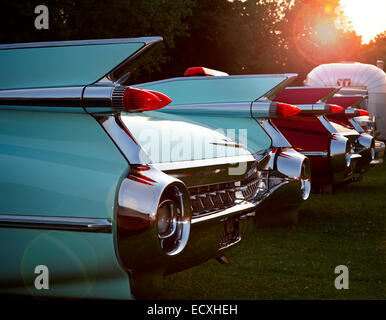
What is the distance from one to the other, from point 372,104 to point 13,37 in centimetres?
1181

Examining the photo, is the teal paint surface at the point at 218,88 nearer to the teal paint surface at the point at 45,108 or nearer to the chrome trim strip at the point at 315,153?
the chrome trim strip at the point at 315,153

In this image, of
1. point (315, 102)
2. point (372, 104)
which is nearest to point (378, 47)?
point (372, 104)

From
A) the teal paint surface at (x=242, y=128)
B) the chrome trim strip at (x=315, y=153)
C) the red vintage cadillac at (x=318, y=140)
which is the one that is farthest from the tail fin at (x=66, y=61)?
the chrome trim strip at (x=315, y=153)

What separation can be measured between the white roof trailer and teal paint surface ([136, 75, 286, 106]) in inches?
573

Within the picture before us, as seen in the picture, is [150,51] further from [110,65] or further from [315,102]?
[315,102]

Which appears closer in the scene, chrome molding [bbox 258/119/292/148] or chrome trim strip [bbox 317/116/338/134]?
chrome molding [bbox 258/119/292/148]

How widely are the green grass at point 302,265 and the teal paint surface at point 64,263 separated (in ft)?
1.58

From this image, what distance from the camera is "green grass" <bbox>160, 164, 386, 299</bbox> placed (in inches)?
172

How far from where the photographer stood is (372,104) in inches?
839

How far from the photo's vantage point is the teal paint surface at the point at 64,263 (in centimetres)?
272

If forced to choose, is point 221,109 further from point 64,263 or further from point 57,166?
point 64,263

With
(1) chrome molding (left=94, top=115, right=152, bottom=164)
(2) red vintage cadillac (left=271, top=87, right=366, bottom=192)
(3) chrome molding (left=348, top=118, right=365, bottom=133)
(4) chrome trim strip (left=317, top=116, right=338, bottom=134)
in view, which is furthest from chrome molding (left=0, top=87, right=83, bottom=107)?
(3) chrome molding (left=348, top=118, right=365, bottom=133)

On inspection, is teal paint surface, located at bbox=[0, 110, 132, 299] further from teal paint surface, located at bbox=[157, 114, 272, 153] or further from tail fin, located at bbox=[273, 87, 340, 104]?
tail fin, located at bbox=[273, 87, 340, 104]
